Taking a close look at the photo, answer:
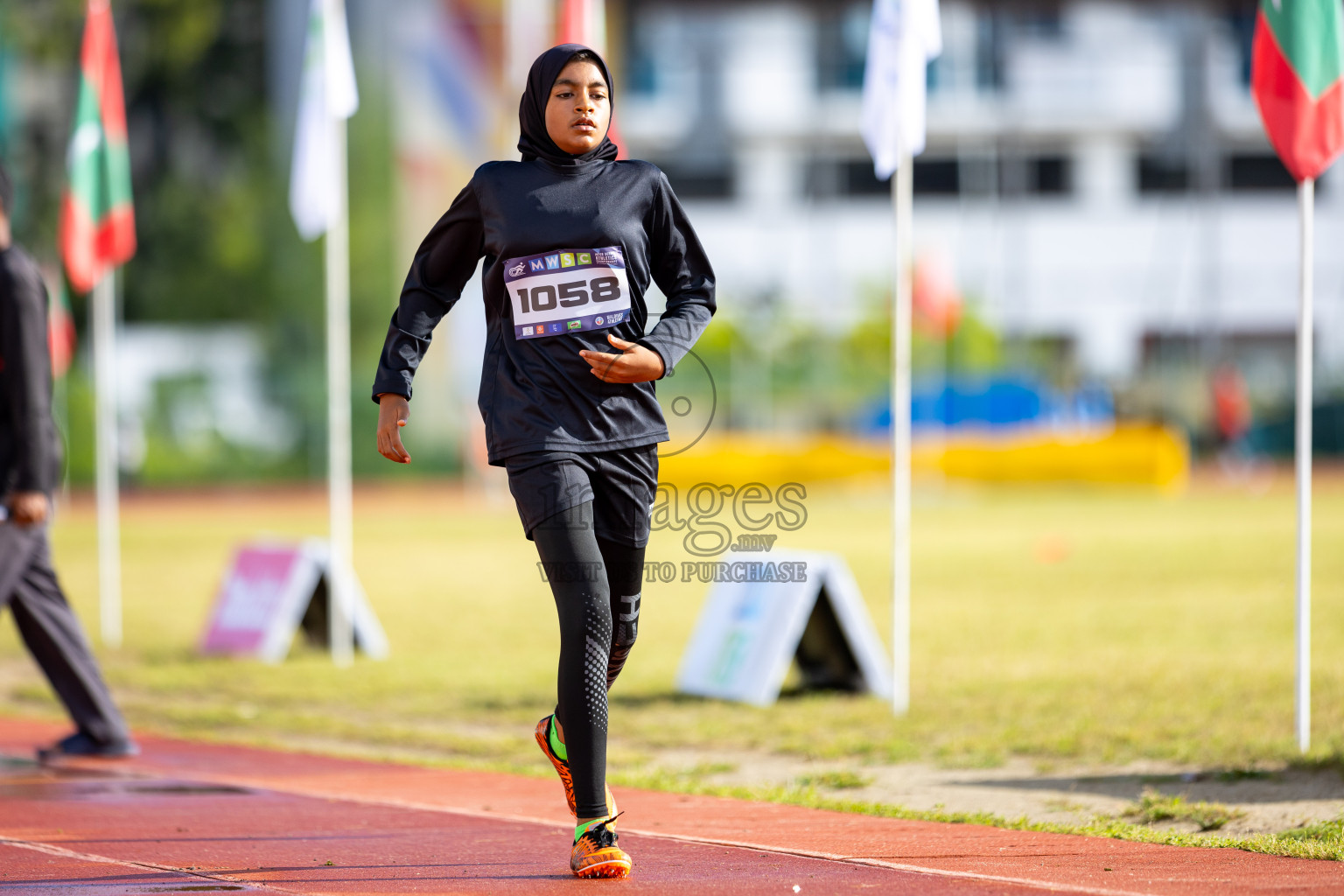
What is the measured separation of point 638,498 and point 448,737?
329 centimetres

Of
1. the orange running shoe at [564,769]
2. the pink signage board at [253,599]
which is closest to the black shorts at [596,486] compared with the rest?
the orange running shoe at [564,769]

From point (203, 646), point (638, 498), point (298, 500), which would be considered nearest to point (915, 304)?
point (298, 500)

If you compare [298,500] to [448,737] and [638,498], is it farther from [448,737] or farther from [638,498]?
[638,498]

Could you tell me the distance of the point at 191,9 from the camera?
44281 millimetres

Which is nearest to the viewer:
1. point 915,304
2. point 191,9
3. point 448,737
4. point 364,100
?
point 448,737

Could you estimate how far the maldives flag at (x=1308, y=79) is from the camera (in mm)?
6543

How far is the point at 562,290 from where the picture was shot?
14.7ft

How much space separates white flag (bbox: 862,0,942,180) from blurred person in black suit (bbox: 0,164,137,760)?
3973 millimetres

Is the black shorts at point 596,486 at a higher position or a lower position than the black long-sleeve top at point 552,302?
lower

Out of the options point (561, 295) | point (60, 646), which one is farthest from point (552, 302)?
point (60, 646)

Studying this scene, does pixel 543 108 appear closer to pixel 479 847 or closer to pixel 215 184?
pixel 479 847

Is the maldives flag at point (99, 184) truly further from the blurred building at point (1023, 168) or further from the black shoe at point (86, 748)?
the blurred building at point (1023, 168)

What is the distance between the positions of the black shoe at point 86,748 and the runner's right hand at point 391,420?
9.67ft

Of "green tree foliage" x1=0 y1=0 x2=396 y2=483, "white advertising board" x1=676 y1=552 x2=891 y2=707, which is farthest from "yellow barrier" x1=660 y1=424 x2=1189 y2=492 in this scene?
"white advertising board" x1=676 y1=552 x2=891 y2=707
